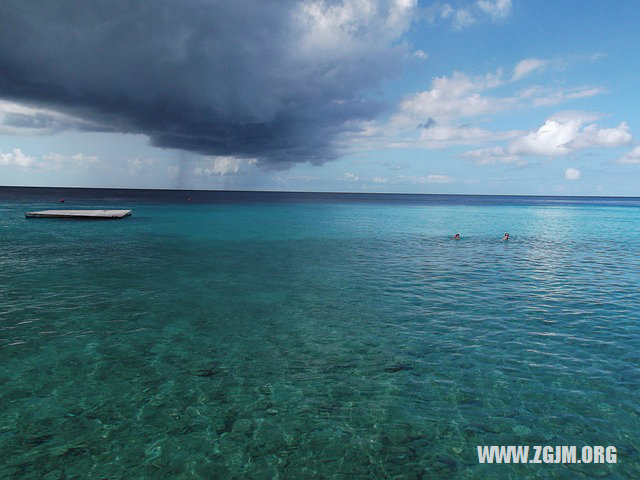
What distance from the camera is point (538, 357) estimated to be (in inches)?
569

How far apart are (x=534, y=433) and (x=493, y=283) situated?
58.4ft

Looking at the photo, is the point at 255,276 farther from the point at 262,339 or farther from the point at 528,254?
the point at 528,254

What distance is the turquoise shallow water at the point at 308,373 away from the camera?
9.27m

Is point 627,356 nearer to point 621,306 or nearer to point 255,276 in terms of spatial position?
point 621,306

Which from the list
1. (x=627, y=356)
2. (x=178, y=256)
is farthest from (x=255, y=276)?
(x=627, y=356)

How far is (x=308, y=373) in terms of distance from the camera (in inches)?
521

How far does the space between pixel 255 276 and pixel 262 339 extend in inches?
489

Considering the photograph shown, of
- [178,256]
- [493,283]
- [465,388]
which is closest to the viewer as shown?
[465,388]

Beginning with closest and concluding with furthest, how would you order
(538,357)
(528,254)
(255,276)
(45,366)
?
1. (45,366)
2. (538,357)
3. (255,276)
4. (528,254)

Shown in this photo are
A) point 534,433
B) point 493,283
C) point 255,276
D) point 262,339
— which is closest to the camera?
point 534,433

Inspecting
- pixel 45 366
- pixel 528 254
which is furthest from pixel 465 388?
pixel 528 254

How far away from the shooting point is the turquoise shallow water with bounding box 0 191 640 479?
30.4 ft

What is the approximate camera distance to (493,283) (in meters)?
26.4

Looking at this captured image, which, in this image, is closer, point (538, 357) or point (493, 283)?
point (538, 357)
